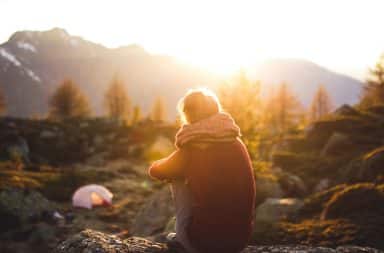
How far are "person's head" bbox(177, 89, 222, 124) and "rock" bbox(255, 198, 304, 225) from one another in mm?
6678

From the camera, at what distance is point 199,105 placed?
5305 millimetres

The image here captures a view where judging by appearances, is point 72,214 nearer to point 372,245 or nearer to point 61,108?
point 372,245

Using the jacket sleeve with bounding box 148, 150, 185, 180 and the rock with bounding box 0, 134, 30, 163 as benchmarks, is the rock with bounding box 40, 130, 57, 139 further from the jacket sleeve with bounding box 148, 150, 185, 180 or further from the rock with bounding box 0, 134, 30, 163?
the jacket sleeve with bounding box 148, 150, 185, 180

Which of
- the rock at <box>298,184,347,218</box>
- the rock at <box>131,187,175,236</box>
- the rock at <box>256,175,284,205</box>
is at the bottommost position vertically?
the rock at <box>131,187,175,236</box>

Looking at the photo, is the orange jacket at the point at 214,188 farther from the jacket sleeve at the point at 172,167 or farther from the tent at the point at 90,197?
the tent at the point at 90,197

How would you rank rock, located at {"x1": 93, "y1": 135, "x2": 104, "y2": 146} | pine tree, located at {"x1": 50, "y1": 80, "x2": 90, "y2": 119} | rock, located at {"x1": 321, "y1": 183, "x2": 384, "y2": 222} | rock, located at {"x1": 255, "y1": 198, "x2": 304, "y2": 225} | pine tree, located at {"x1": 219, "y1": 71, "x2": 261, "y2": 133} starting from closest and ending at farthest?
rock, located at {"x1": 321, "y1": 183, "x2": 384, "y2": 222}, rock, located at {"x1": 255, "y1": 198, "x2": 304, "y2": 225}, pine tree, located at {"x1": 219, "y1": 71, "x2": 261, "y2": 133}, rock, located at {"x1": 93, "y1": 135, "x2": 104, "y2": 146}, pine tree, located at {"x1": 50, "y1": 80, "x2": 90, "y2": 119}

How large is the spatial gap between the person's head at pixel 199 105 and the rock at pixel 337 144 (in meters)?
22.4

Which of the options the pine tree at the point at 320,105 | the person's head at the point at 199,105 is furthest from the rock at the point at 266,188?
the pine tree at the point at 320,105

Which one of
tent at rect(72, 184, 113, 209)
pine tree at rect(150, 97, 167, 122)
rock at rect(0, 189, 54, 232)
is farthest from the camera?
pine tree at rect(150, 97, 167, 122)

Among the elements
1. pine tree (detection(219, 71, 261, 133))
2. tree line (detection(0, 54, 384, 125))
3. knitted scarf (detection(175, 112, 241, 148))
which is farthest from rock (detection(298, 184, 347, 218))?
tree line (detection(0, 54, 384, 125))

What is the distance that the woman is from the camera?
508 cm

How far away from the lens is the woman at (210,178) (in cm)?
508

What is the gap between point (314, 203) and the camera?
1241 cm

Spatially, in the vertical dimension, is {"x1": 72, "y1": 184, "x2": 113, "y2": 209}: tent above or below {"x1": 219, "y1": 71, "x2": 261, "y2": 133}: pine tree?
below
